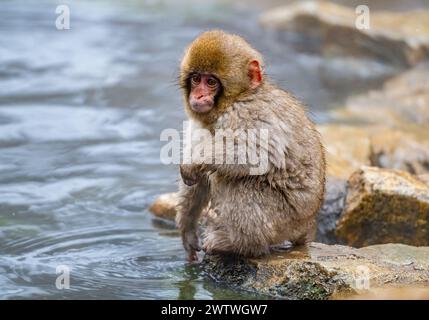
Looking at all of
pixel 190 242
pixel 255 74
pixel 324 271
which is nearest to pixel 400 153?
pixel 190 242

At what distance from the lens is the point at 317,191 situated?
6.05 m

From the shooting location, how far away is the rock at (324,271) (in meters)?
5.57

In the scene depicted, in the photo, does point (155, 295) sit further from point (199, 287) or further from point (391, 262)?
point (391, 262)

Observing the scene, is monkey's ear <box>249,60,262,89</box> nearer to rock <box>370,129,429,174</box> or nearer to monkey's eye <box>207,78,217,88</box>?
monkey's eye <box>207,78,217,88</box>

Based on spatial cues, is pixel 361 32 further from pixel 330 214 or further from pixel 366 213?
pixel 366 213

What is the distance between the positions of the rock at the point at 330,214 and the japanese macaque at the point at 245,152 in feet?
4.68

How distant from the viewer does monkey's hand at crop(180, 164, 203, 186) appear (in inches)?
229

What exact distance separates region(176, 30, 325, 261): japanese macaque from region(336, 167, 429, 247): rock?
111 cm

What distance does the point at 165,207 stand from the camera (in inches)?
308

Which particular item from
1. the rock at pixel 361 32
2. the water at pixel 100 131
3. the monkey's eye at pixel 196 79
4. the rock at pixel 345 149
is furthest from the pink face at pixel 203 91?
the rock at pixel 361 32

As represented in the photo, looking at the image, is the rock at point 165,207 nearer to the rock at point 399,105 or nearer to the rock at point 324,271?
the rock at point 324,271

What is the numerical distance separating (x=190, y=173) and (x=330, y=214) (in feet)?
6.84

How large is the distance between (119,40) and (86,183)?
21.1 feet
